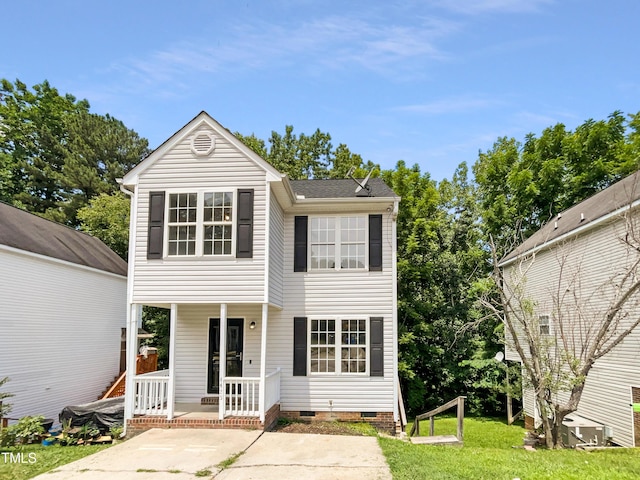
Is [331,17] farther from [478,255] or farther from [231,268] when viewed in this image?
[478,255]

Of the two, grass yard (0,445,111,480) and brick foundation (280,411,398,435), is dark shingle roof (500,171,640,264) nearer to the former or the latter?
brick foundation (280,411,398,435)

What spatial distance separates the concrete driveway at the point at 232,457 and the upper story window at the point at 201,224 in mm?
3805

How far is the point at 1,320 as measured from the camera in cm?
1201

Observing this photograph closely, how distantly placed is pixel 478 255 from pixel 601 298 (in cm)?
920

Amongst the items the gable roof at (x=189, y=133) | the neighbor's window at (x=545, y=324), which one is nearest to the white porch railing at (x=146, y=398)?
the gable roof at (x=189, y=133)

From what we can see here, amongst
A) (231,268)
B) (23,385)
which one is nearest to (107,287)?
(23,385)

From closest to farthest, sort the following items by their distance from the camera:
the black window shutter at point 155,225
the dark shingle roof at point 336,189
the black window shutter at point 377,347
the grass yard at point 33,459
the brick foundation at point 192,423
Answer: the grass yard at point 33,459 → the brick foundation at point 192,423 → the black window shutter at point 155,225 → the black window shutter at point 377,347 → the dark shingle roof at point 336,189

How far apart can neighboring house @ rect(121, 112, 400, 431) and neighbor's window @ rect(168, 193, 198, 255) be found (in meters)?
0.02

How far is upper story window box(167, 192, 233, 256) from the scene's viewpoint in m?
10.5

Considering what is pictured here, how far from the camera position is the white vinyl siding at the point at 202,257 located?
33.4 ft

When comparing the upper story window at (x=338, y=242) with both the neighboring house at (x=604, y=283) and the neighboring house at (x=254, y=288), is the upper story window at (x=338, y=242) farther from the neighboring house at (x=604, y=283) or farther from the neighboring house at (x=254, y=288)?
the neighboring house at (x=604, y=283)

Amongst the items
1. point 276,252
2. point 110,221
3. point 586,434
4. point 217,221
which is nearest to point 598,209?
point 586,434

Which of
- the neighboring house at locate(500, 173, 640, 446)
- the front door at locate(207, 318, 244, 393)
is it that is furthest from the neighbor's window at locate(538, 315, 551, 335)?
the front door at locate(207, 318, 244, 393)

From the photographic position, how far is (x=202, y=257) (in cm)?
1032
